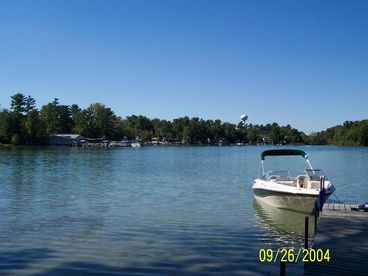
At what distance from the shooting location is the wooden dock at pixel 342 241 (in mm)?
9930

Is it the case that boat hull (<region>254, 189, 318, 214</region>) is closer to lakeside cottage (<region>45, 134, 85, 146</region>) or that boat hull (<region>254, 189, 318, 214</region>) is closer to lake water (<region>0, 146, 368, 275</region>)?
lake water (<region>0, 146, 368, 275</region>)

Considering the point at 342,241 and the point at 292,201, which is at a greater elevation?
the point at 342,241

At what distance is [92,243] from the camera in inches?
583

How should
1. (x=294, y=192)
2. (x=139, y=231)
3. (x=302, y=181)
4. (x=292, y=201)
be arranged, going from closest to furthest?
1. (x=139, y=231)
2. (x=294, y=192)
3. (x=292, y=201)
4. (x=302, y=181)
